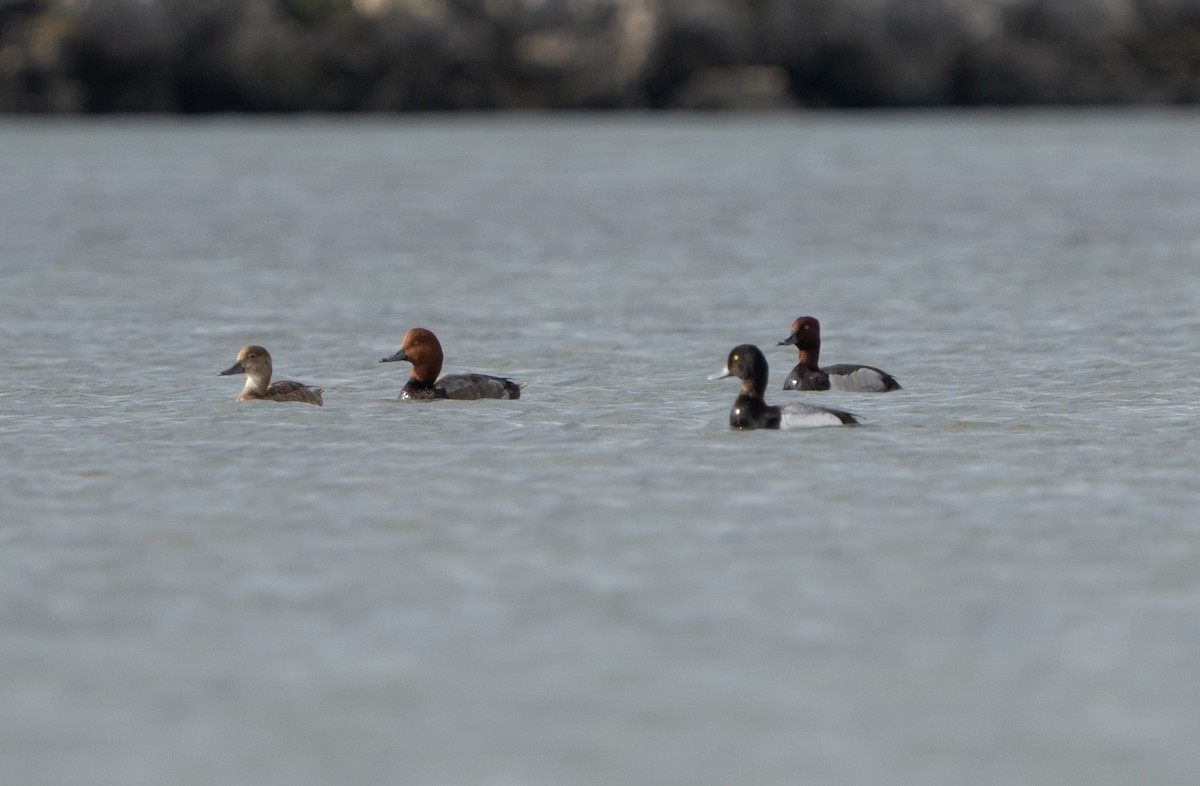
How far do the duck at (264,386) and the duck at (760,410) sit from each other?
358cm

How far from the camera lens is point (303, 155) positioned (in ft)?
208

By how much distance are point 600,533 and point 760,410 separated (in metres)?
3.58

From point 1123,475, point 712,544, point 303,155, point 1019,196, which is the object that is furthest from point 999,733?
point 303,155

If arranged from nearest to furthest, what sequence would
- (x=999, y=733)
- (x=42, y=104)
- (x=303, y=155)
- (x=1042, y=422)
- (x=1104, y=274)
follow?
(x=999, y=733)
(x=1042, y=422)
(x=1104, y=274)
(x=303, y=155)
(x=42, y=104)

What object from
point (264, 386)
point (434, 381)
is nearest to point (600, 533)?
point (434, 381)

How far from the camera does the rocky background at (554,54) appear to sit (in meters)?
81.6

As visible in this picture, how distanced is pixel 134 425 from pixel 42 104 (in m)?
71.6

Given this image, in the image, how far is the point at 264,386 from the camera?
15.9m

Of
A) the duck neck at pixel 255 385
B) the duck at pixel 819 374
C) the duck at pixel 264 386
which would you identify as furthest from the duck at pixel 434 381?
the duck at pixel 819 374

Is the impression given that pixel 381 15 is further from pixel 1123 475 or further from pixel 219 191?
pixel 1123 475

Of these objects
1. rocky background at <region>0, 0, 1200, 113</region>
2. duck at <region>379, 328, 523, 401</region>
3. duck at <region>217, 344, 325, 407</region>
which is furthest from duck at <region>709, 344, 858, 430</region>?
rocky background at <region>0, 0, 1200, 113</region>

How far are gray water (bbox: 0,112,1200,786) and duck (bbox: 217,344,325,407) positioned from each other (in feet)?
0.77

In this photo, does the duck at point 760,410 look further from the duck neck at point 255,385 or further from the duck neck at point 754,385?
the duck neck at point 255,385

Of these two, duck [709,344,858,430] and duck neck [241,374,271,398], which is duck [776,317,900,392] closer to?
duck [709,344,858,430]
